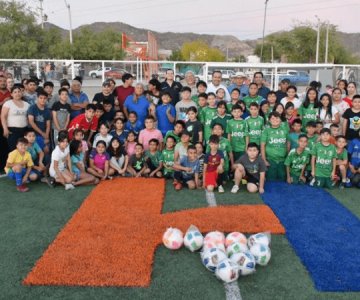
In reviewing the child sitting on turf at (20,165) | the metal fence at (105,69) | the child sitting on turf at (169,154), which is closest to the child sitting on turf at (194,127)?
the child sitting on turf at (169,154)

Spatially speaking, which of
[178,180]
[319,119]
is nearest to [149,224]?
[178,180]

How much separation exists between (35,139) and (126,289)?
169 inches

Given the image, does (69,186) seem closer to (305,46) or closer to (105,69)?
(105,69)

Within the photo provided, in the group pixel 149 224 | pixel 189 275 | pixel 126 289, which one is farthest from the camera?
pixel 149 224

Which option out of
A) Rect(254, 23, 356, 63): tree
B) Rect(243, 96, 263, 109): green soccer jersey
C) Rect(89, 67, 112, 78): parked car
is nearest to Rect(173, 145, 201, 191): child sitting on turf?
Rect(243, 96, 263, 109): green soccer jersey

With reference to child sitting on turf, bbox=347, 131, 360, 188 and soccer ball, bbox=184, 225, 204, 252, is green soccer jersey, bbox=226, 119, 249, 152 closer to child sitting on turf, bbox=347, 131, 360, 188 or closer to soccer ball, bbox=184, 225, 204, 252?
child sitting on turf, bbox=347, 131, 360, 188

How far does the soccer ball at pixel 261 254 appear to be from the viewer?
3959 mm

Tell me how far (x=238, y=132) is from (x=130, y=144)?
2.02 m

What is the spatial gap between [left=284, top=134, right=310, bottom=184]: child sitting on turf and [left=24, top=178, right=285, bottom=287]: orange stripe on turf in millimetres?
1543

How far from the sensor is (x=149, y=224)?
5098 millimetres

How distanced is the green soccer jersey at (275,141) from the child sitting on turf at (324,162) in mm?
527

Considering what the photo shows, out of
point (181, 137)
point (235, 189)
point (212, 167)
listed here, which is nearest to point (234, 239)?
point (235, 189)

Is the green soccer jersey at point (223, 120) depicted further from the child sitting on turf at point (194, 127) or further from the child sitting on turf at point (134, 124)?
the child sitting on turf at point (134, 124)

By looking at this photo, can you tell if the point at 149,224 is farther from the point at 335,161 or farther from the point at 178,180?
the point at 335,161
